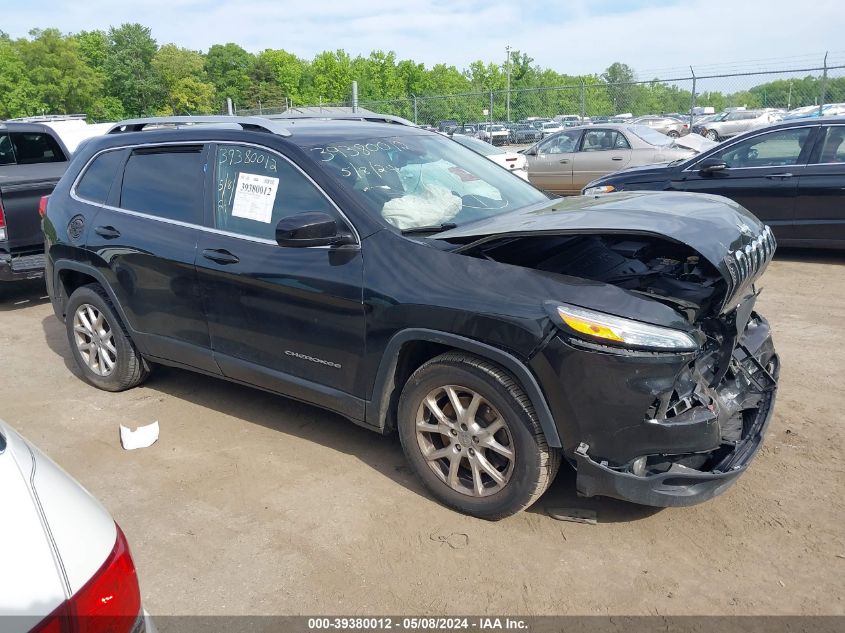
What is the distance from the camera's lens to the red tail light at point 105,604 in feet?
4.84

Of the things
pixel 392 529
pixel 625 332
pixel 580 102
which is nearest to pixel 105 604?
pixel 392 529

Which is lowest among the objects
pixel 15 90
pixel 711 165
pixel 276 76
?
pixel 711 165

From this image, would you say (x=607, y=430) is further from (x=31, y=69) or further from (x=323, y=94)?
(x=323, y=94)

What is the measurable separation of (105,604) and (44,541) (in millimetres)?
194

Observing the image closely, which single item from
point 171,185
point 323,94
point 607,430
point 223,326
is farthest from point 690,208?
point 323,94

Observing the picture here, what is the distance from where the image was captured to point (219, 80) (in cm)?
8794

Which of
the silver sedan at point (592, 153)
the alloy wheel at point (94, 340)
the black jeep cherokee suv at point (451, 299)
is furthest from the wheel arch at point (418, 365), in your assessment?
the silver sedan at point (592, 153)

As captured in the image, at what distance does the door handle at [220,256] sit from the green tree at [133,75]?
67.7 meters

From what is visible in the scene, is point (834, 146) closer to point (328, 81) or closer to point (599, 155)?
point (599, 155)

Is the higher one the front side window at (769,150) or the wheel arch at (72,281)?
the front side window at (769,150)

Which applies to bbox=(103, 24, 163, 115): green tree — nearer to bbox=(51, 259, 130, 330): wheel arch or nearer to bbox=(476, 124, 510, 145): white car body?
bbox=(476, 124, 510, 145): white car body

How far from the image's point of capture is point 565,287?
10.1 feet

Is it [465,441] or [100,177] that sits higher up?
[100,177]

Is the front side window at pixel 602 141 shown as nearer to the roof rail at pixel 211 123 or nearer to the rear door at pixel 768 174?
the rear door at pixel 768 174
